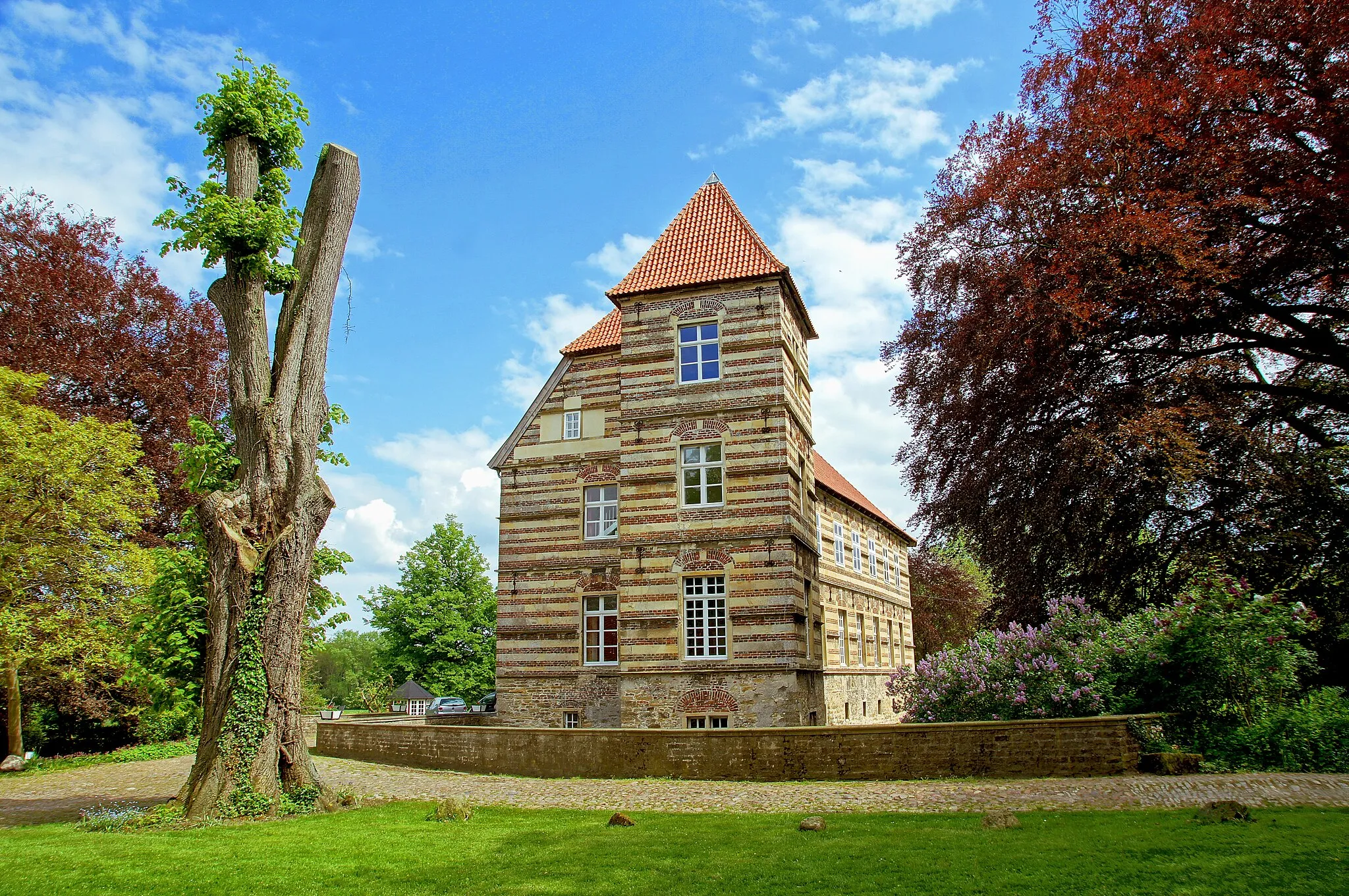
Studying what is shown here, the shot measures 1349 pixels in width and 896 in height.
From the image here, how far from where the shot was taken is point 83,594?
65.9ft

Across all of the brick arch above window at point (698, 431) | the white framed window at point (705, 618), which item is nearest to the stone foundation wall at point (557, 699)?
the white framed window at point (705, 618)

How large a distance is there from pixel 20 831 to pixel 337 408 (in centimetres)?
652

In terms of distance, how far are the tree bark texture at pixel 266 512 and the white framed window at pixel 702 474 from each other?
32.1 ft

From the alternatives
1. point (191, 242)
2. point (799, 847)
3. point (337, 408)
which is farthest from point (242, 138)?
point (799, 847)

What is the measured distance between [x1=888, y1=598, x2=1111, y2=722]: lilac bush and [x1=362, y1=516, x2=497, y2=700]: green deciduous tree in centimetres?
3058

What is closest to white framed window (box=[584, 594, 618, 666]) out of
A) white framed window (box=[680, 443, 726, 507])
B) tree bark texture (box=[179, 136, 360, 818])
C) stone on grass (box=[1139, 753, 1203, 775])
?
white framed window (box=[680, 443, 726, 507])

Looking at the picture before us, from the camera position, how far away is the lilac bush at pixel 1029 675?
13969 mm

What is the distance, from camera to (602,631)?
2252 cm

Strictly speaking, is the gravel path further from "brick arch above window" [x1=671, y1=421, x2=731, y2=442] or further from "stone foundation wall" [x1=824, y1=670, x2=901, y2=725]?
"stone foundation wall" [x1=824, y1=670, x2=901, y2=725]

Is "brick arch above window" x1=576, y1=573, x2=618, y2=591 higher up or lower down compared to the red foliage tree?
lower down

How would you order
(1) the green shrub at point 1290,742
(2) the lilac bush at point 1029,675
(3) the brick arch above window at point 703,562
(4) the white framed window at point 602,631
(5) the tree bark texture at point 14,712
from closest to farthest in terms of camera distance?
(1) the green shrub at point 1290,742, (2) the lilac bush at point 1029,675, (5) the tree bark texture at point 14,712, (3) the brick arch above window at point 703,562, (4) the white framed window at point 602,631

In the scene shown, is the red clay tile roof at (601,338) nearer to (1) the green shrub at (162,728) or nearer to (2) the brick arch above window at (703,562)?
(2) the brick arch above window at (703,562)

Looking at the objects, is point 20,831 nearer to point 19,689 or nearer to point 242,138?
point 242,138

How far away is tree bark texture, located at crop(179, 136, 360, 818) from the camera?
37.0 feet
